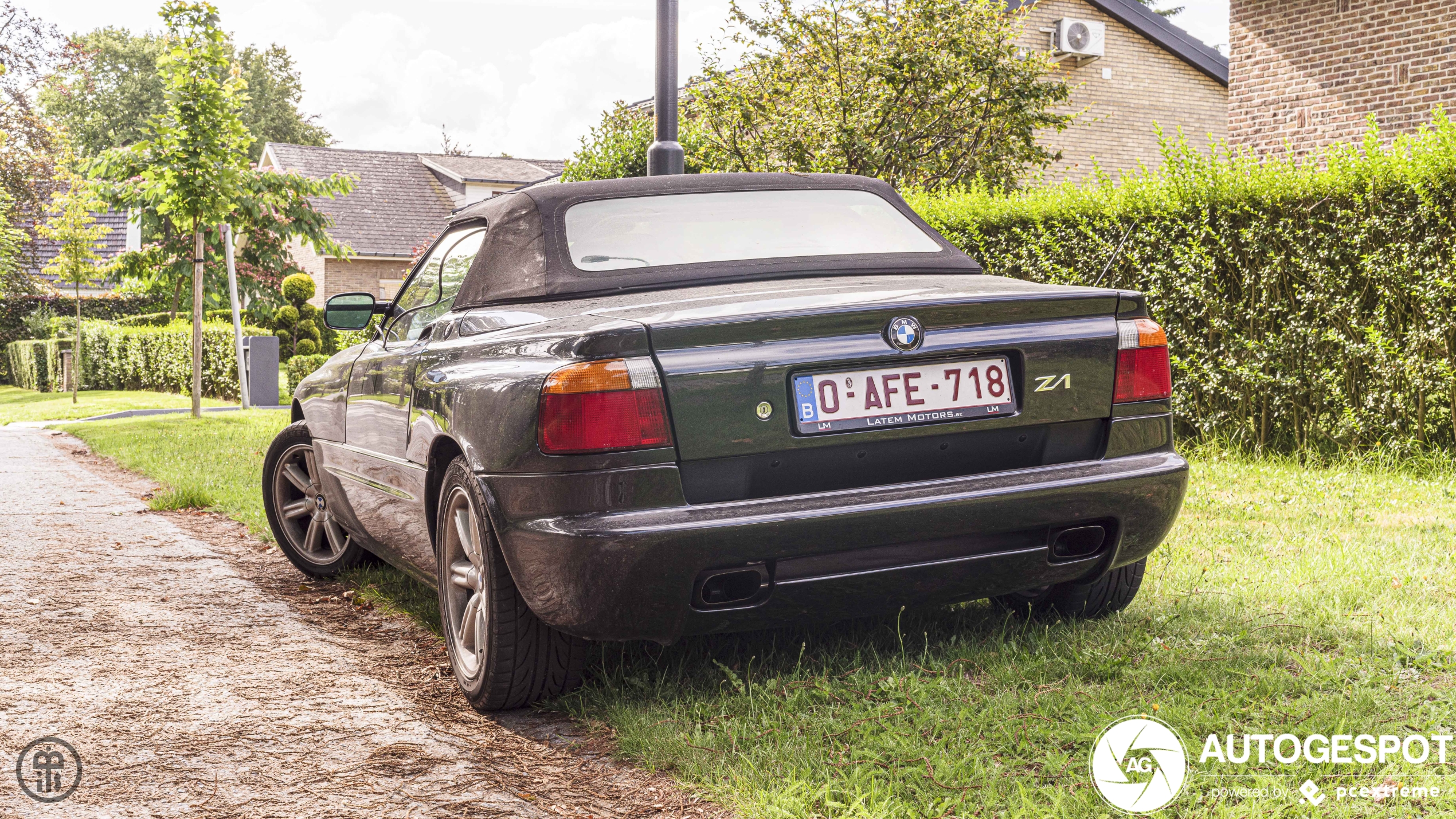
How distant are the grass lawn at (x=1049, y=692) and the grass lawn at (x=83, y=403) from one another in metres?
17.9

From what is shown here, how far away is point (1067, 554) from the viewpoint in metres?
3.56

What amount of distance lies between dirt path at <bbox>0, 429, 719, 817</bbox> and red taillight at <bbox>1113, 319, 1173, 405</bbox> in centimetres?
170

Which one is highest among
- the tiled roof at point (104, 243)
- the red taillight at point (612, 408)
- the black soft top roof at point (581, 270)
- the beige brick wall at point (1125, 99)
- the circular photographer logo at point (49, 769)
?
the beige brick wall at point (1125, 99)

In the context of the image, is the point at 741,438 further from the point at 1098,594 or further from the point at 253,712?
the point at 253,712

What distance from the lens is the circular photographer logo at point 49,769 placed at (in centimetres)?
305

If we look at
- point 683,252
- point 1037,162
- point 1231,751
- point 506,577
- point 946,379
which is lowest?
point 1231,751

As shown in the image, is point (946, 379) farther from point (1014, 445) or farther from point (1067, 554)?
point (1067, 554)

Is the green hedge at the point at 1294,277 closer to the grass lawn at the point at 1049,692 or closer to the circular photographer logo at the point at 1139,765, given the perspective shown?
the grass lawn at the point at 1049,692

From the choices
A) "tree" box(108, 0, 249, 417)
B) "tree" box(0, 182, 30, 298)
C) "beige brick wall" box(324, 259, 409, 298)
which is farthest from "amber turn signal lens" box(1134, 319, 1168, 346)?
"beige brick wall" box(324, 259, 409, 298)

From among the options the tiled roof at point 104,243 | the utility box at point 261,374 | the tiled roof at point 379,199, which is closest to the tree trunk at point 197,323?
the utility box at point 261,374

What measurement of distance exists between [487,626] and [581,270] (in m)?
1.13

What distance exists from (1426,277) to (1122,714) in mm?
5109

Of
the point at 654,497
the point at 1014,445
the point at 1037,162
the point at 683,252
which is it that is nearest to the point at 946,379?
the point at 1014,445

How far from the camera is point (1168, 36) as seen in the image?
24281mm
